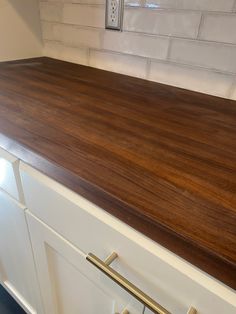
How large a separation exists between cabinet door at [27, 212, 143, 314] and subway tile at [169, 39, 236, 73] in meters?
0.62

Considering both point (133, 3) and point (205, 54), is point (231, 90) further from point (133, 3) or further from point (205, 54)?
point (133, 3)

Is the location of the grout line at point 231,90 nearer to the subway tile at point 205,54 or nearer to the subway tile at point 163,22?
the subway tile at point 205,54

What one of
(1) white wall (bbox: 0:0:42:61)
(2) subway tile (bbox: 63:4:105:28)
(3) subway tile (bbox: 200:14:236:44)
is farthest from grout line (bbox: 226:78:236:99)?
(1) white wall (bbox: 0:0:42:61)

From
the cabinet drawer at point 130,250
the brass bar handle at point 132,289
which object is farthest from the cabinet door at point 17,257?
the brass bar handle at point 132,289

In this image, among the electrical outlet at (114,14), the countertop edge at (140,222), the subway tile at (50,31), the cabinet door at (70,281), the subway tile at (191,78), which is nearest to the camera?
the countertop edge at (140,222)

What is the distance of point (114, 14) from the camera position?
2.86ft

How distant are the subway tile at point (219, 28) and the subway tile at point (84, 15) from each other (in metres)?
0.40

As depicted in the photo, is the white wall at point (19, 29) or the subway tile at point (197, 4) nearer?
the subway tile at point (197, 4)

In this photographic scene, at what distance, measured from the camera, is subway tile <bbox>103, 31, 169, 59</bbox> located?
81 centimetres

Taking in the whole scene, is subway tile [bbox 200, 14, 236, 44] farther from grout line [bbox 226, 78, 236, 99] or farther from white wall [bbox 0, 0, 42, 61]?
white wall [bbox 0, 0, 42, 61]

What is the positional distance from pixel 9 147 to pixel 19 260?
413 millimetres

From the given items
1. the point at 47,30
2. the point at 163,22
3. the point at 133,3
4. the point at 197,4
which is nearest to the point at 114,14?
the point at 133,3

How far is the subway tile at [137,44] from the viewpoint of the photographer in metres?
0.81

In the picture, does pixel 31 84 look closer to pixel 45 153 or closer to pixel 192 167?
pixel 45 153
